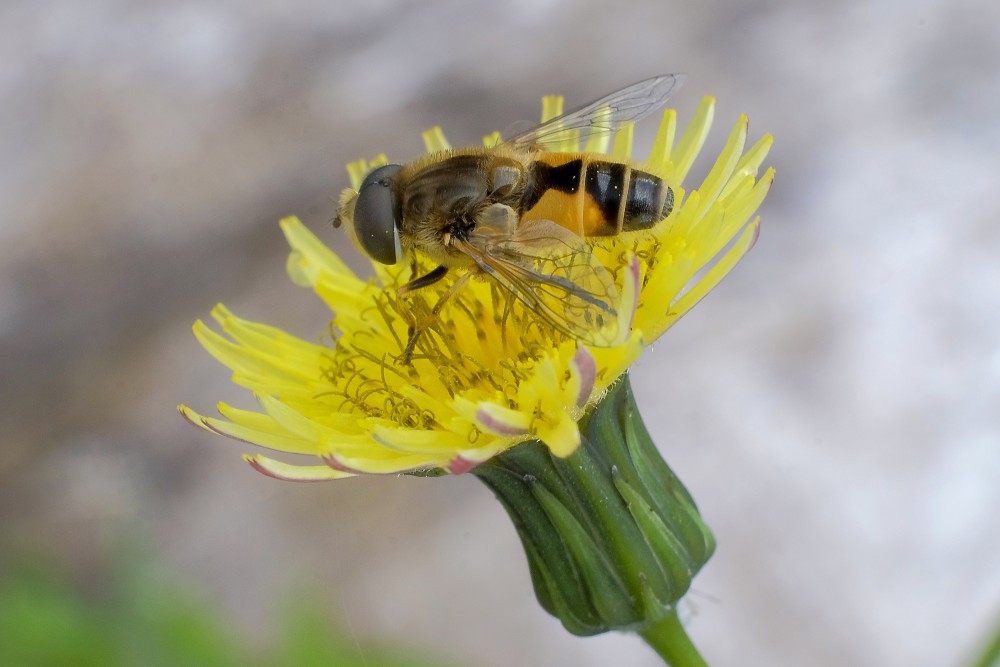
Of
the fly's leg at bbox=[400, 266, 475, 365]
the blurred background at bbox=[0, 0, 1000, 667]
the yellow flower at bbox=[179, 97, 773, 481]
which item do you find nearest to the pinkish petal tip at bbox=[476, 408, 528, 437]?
the yellow flower at bbox=[179, 97, 773, 481]

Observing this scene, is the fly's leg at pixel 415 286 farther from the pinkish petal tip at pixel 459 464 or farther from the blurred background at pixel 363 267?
the blurred background at pixel 363 267

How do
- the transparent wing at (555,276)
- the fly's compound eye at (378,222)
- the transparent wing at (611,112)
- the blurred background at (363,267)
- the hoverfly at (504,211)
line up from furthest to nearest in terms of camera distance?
the blurred background at (363,267) → the transparent wing at (611,112) → the fly's compound eye at (378,222) → the hoverfly at (504,211) → the transparent wing at (555,276)

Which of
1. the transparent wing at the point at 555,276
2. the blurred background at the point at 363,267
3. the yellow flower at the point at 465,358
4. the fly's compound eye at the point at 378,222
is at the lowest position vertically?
the blurred background at the point at 363,267

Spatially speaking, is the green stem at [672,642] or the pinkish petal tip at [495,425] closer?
the pinkish petal tip at [495,425]

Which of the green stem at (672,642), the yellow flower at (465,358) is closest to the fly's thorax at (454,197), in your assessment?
the yellow flower at (465,358)

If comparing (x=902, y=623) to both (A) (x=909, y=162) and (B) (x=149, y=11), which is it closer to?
(A) (x=909, y=162)

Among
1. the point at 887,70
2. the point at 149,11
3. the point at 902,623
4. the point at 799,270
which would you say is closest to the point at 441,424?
the point at 902,623
